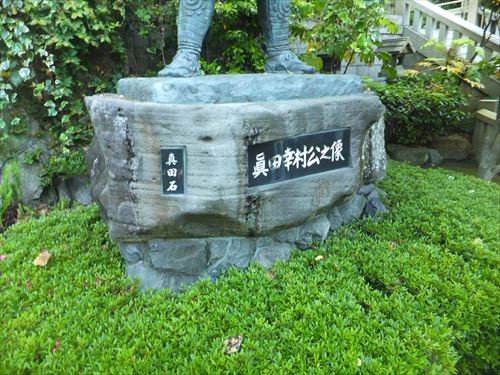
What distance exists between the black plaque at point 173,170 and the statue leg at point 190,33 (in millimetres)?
618

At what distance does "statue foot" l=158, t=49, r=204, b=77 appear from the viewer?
95.6 inches

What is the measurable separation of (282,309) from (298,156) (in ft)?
3.27

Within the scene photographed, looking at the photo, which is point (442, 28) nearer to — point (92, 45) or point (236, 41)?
point (236, 41)

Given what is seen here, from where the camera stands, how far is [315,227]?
292 centimetres

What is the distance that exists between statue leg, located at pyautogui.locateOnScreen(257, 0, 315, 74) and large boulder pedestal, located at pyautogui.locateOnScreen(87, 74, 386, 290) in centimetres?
51

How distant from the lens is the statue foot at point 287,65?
3.00 m

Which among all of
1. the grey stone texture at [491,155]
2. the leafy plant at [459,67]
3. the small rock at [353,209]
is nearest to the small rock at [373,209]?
the small rock at [353,209]

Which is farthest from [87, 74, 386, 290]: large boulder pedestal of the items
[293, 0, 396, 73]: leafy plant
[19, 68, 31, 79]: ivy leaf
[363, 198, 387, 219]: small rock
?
Result: [293, 0, 396, 73]: leafy plant

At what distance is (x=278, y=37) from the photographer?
3.03 metres

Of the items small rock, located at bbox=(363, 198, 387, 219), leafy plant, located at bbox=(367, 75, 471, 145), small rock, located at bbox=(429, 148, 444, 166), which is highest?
leafy plant, located at bbox=(367, 75, 471, 145)

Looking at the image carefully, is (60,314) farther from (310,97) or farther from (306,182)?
(310,97)

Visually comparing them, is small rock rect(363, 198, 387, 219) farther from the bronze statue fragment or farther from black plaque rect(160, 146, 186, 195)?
black plaque rect(160, 146, 186, 195)

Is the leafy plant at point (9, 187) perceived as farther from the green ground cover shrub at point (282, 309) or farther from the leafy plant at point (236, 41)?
the leafy plant at point (236, 41)

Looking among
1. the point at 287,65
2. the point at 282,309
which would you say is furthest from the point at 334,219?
the point at 287,65
